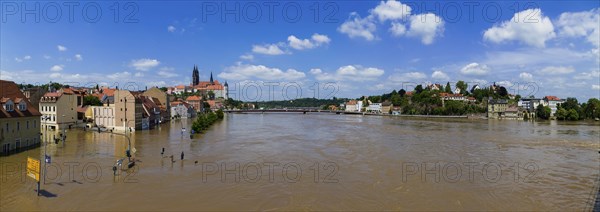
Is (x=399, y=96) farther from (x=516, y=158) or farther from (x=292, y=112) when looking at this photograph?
(x=516, y=158)

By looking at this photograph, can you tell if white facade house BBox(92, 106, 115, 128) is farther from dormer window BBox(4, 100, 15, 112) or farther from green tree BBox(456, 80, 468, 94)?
green tree BBox(456, 80, 468, 94)

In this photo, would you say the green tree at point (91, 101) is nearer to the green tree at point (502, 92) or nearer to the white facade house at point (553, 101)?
the white facade house at point (553, 101)

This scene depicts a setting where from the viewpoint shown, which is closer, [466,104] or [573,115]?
[573,115]

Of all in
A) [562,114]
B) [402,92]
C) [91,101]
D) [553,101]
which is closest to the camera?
[91,101]

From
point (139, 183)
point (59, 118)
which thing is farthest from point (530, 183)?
point (59, 118)

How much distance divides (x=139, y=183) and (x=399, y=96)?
161m

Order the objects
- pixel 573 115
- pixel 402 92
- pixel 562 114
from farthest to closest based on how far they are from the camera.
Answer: pixel 402 92 → pixel 562 114 → pixel 573 115

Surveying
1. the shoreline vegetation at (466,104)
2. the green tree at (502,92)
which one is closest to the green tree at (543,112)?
the shoreline vegetation at (466,104)

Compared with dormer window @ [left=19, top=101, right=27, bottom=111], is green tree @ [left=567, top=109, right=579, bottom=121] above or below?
below

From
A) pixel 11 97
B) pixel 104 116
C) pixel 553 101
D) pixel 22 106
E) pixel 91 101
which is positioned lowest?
pixel 104 116

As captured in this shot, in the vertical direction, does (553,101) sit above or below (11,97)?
above

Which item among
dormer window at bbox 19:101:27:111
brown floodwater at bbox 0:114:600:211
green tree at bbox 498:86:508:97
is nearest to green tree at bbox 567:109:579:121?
green tree at bbox 498:86:508:97

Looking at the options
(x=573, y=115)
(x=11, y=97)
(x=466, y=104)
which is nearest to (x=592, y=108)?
(x=573, y=115)

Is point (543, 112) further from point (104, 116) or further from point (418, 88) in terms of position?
point (104, 116)
